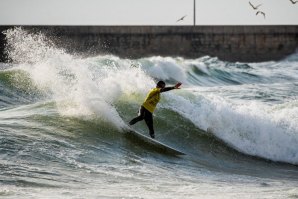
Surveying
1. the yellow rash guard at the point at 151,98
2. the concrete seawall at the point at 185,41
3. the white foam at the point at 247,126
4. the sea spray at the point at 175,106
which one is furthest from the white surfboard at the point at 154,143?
the concrete seawall at the point at 185,41

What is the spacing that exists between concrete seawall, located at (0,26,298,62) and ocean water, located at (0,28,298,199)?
24140 millimetres

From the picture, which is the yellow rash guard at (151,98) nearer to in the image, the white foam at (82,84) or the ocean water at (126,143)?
the ocean water at (126,143)

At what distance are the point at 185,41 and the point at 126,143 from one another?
111 feet

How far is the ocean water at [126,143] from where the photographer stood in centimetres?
810

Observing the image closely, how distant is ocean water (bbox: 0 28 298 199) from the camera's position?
810cm

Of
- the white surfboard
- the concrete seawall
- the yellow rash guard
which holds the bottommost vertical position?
the white surfboard

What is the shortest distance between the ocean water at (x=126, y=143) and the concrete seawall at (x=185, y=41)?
24.1 meters

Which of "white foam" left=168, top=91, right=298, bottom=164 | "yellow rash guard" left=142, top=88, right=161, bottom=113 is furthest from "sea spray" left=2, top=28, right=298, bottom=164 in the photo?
"yellow rash guard" left=142, top=88, right=161, bottom=113

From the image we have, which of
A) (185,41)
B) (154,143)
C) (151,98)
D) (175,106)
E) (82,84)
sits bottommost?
(154,143)

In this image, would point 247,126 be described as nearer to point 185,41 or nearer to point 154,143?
point 154,143

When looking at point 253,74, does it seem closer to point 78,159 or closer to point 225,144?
point 225,144

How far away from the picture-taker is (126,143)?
36.0 feet

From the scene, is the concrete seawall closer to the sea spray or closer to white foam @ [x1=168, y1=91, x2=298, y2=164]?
the sea spray

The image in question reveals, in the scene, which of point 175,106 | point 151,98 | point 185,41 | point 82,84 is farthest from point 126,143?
point 185,41
